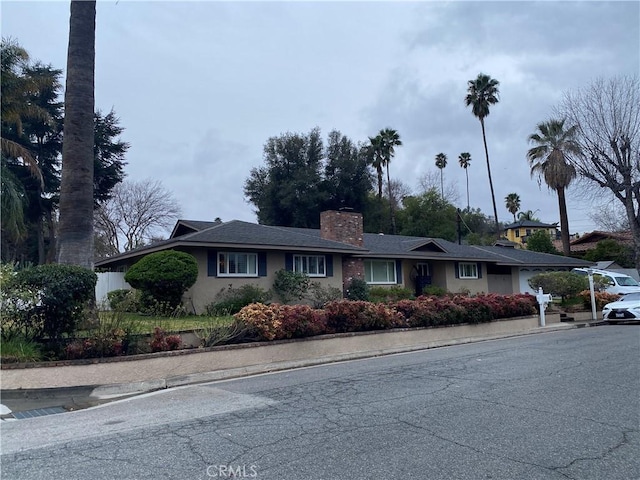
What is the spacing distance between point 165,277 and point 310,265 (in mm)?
7495

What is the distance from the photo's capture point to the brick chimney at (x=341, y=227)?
79.8 feet

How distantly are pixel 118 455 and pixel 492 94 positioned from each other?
48285mm

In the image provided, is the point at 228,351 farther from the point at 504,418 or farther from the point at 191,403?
the point at 504,418

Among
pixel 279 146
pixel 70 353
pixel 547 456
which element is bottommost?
pixel 547 456

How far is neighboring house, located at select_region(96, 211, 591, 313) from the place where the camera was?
60.1ft

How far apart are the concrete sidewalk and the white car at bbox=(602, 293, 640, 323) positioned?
10730 mm

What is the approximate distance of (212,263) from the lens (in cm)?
1838

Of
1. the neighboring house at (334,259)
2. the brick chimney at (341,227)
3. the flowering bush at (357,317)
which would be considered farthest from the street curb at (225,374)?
the brick chimney at (341,227)

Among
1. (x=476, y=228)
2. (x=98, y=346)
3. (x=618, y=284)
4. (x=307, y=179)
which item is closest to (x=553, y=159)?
(x=618, y=284)

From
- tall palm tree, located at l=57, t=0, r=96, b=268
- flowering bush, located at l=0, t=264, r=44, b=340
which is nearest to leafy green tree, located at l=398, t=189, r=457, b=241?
tall palm tree, located at l=57, t=0, r=96, b=268

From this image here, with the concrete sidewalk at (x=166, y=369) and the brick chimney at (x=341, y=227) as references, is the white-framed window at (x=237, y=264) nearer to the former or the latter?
the brick chimney at (x=341, y=227)

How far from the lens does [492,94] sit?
47125 mm

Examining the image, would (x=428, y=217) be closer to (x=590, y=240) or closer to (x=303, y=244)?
(x=590, y=240)

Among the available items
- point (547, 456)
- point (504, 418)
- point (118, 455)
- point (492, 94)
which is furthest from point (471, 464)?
point (492, 94)
